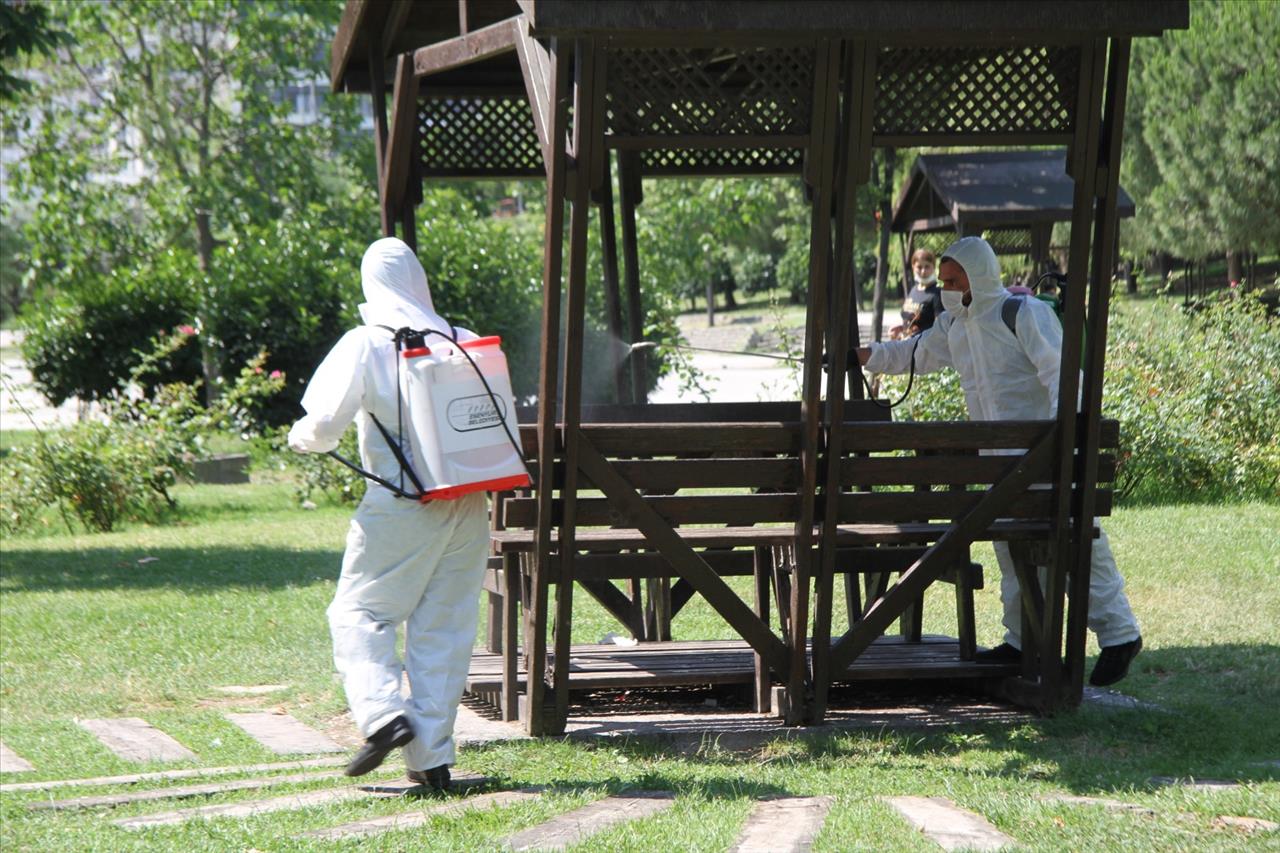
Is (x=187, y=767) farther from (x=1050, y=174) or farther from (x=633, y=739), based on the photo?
(x=1050, y=174)

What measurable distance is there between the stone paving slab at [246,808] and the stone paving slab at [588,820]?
820 millimetres

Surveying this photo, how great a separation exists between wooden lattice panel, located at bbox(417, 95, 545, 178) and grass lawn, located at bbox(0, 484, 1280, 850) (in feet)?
8.74

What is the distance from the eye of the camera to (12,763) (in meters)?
5.95

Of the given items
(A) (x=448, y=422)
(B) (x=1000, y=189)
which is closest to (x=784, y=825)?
(A) (x=448, y=422)

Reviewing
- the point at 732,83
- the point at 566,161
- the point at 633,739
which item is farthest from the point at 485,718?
the point at 732,83

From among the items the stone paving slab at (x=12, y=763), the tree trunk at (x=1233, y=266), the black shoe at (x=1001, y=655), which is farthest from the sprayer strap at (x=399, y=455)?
the tree trunk at (x=1233, y=266)

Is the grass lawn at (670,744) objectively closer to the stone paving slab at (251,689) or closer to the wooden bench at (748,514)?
the stone paving slab at (251,689)

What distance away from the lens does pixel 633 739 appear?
5867 mm

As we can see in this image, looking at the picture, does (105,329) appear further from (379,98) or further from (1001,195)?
(379,98)

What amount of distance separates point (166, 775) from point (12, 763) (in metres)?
0.79

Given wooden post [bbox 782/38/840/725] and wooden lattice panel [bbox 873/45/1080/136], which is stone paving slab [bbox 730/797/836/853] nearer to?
wooden post [bbox 782/38/840/725]

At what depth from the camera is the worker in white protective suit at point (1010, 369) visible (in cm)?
639

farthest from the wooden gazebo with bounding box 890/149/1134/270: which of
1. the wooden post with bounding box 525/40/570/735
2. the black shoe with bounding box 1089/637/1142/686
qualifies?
the wooden post with bounding box 525/40/570/735

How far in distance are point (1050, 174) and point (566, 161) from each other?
11452 mm
